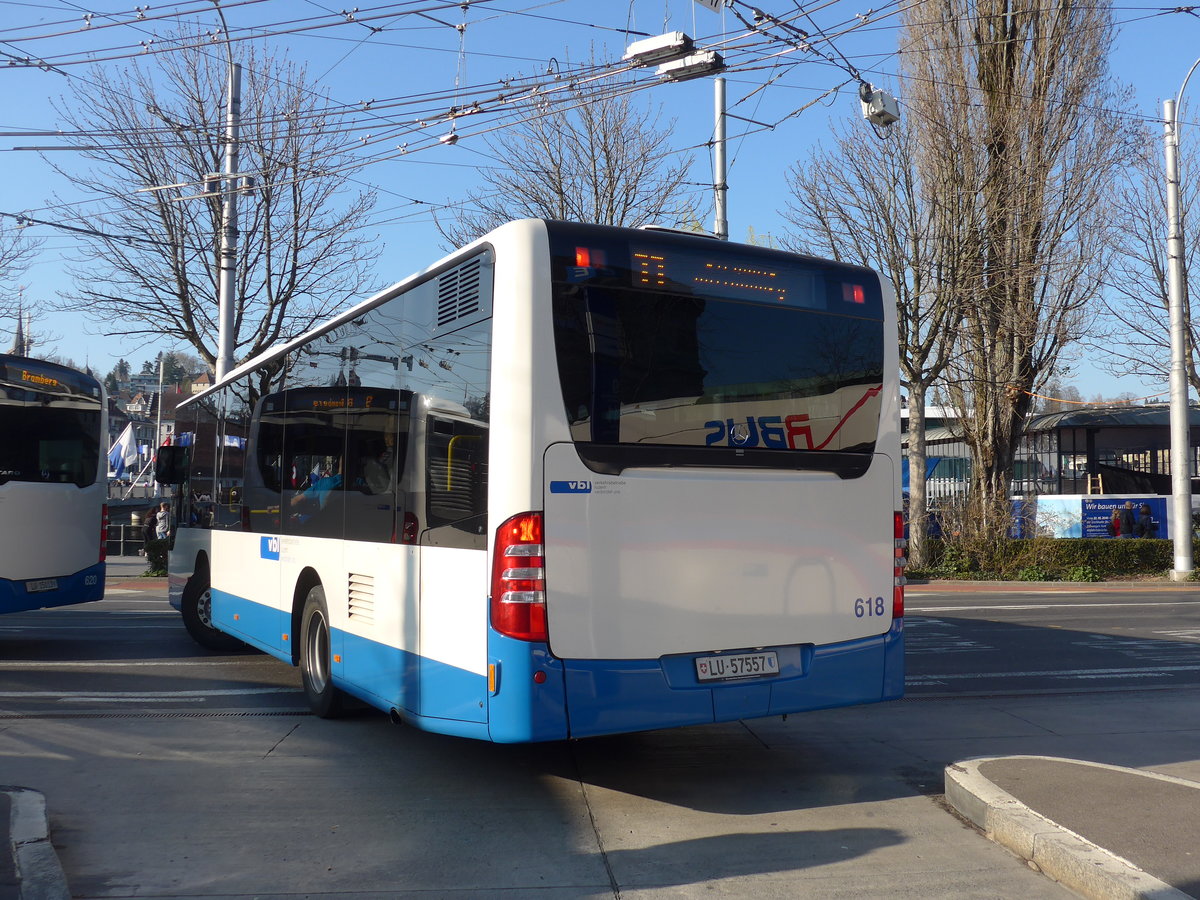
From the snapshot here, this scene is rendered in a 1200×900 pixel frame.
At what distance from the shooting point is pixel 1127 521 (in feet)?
80.9

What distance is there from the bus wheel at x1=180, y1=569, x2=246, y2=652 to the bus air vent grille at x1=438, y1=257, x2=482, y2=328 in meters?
7.01

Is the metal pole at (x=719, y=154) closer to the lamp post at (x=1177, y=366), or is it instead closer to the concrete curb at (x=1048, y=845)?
the lamp post at (x=1177, y=366)

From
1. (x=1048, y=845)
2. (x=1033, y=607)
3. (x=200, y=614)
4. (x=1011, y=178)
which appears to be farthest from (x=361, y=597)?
(x=1011, y=178)

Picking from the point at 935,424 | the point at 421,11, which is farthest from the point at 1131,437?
the point at 421,11

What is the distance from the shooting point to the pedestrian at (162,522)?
1048 inches

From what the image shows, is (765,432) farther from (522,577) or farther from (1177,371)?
(1177,371)

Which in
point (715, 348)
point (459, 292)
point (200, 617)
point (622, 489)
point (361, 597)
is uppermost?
point (459, 292)

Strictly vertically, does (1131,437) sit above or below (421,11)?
below

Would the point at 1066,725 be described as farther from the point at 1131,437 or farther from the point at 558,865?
the point at 1131,437

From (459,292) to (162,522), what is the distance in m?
23.3

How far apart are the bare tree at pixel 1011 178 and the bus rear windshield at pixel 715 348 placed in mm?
17764

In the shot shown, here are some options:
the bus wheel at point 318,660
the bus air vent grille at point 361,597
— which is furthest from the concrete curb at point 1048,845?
the bus wheel at point 318,660

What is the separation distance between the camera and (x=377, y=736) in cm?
771

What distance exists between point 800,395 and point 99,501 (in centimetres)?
953
